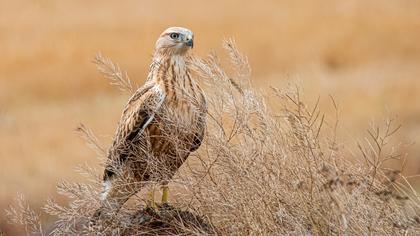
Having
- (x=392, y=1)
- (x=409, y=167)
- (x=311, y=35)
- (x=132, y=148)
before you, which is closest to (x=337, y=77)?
(x=311, y=35)

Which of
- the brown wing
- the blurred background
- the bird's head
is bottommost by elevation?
the blurred background

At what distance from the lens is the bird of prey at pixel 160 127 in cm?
815

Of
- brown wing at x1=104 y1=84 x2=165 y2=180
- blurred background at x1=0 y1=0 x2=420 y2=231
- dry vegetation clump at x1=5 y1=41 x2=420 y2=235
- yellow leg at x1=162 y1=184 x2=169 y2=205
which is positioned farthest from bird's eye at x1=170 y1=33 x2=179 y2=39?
blurred background at x1=0 y1=0 x2=420 y2=231

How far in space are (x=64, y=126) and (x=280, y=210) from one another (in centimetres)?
1110

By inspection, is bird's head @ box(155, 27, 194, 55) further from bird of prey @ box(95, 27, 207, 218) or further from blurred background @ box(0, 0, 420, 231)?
blurred background @ box(0, 0, 420, 231)

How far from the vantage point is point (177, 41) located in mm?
8492

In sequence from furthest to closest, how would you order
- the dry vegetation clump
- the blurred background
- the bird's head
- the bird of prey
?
the blurred background → the bird's head → the bird of prey → the dry vegetation clump

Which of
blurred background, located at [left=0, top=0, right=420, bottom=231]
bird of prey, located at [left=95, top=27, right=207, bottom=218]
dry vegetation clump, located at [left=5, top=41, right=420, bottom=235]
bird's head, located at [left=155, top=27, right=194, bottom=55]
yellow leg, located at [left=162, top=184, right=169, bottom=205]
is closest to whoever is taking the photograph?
dry vegetation clump, located at [left=5, top=41, right=420, bottom=235]

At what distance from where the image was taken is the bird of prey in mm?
8148

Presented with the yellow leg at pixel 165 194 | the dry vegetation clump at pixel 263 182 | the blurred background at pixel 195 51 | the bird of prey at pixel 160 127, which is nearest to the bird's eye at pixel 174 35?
the bird of prey at pixel 160 127

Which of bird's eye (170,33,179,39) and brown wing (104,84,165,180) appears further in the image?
bird's eye (170,33,179,39)

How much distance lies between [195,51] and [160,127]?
9786 millimetres

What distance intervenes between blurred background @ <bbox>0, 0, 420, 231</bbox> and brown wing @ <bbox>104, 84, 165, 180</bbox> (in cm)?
869

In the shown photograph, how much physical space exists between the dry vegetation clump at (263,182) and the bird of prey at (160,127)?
12 cm
